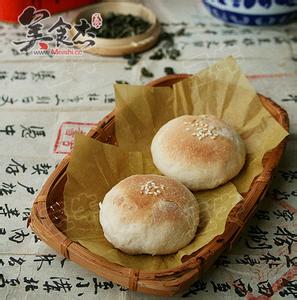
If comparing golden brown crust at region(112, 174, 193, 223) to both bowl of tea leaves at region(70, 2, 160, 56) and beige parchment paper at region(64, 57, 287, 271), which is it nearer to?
beige parchment paper at region(64, 57, 287, 271)

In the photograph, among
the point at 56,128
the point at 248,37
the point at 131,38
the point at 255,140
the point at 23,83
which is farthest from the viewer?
the point at 248,37

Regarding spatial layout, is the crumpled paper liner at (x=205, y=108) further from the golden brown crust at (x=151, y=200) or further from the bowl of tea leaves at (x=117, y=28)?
the bowl of tea leaves at (x=117, y=28)

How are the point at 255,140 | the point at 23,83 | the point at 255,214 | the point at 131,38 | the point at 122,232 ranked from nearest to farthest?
the point at 122,232
the point at 255,214
the point at 255,140
the point at 23,83
the point at 131,38

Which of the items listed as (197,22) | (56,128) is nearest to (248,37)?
(197,22)

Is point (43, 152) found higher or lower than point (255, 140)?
lower

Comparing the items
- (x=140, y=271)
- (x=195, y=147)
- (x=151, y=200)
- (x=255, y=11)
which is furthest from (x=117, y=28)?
(x=140, y=271)

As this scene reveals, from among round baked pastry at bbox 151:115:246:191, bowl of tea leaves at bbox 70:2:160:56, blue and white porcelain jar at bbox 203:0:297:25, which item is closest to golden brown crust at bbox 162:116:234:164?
round baked pastry at bbox 151:115:246:191

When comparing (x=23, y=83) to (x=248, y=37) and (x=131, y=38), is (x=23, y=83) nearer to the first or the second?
(x=131, y=38)
